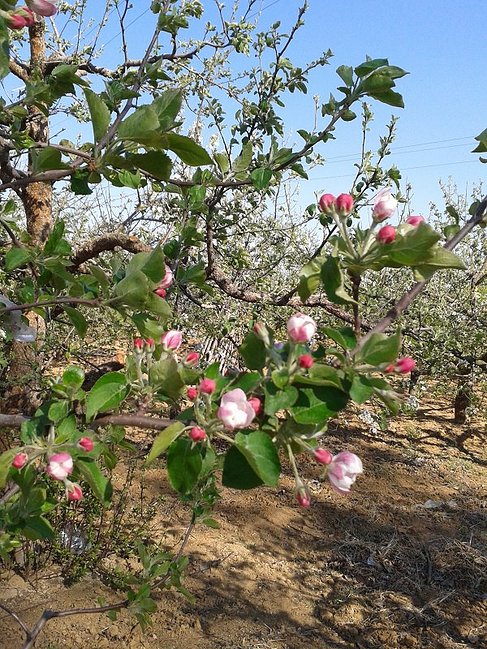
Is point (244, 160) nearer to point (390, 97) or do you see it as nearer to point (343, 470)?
point (390, 97)

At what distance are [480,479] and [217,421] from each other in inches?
208

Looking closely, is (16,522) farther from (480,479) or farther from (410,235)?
(480,479)

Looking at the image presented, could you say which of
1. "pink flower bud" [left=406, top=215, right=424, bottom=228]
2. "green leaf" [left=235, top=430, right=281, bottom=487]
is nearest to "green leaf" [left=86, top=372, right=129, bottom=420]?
"green leaf" [left=235, top=430, right=281, bottom=487]

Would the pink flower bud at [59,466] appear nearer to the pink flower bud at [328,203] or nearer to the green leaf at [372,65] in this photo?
the pink flower bud at [328,203]

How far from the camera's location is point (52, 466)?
0.83m

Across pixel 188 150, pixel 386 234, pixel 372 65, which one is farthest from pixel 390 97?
pixel 386 234

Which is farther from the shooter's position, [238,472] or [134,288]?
[134,288]

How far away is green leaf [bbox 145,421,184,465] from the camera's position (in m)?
0.73

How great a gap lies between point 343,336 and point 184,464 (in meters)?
0.27

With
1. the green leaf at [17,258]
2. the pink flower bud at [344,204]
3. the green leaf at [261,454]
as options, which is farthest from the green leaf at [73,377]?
the pink flower bud at [344,204]

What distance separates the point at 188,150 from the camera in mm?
1009

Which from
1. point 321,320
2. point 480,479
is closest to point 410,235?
point 321,320

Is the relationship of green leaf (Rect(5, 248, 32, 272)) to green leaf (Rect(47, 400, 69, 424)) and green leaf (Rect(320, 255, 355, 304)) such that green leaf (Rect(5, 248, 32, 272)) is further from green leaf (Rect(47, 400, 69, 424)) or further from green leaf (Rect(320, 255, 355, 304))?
green leaf (Rect(320, 255, 355, 304))

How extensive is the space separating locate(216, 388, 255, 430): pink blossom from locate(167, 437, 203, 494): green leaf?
0.11 metres
